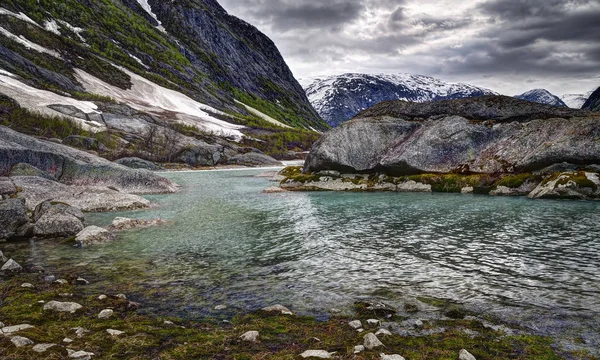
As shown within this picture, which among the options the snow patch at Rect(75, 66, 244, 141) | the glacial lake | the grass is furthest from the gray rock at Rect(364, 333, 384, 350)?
the snow patch at Rect(75, 66, 244, 141)

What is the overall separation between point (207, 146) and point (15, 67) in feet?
296

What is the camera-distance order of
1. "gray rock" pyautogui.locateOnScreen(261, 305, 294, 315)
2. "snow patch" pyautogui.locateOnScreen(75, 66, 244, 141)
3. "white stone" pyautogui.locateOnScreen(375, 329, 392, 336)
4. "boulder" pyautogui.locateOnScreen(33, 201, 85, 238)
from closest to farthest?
1. "white stone" pyautogui.locateOnScreen(375, 329, 392, 336)
2. "gray rock" pyautogui.locateOnScreen(261, 305, 294, 315)
3. "boulder" pyautogui.locateOnScreen(33, 201, 85, 238)
4. "snow patch" pyautogui.locateOnScreen(75, 66, 244, 141)

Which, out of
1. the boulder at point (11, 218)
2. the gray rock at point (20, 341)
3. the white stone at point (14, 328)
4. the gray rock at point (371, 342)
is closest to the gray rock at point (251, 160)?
the boulder at point (11, 218)

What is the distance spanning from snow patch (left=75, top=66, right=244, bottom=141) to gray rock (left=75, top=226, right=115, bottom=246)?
464 ft

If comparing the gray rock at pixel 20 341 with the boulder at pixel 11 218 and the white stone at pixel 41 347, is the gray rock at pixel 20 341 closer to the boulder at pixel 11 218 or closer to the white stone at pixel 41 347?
the white stone at pixel 41 347

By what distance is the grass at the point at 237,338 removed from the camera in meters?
8.05

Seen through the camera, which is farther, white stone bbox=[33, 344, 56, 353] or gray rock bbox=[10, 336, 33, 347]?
gray rock bbox=[10, 336, 33, 347]

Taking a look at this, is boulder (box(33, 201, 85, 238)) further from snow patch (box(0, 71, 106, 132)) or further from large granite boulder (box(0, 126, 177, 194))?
snow patch (box(0, 71, 106, 132))

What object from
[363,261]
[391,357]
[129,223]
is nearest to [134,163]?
[129,223]

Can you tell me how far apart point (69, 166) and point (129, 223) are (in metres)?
Result: 23.3

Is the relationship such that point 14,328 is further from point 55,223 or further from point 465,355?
point 55,223

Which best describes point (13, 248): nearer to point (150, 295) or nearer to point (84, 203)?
point (150, 295)

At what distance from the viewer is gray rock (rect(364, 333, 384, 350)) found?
27.4ft

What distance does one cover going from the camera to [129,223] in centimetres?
2641
